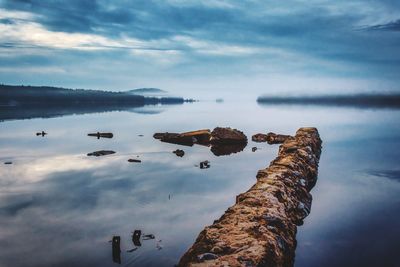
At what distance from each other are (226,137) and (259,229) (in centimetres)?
1693

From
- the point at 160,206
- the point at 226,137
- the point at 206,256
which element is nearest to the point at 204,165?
the point at 160,206

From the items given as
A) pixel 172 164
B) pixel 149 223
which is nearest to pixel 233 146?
pixel 172 164

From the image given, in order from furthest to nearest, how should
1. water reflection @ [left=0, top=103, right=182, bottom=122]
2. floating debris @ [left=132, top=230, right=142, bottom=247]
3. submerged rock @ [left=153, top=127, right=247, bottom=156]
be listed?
water reflection @ [left=0, top=103, right=182, bottom=122]
submerged rock @ [left=153, top=127, right=247, bottom=156]
floating debris @ [left=132, top=230, right=142, bottom=247]

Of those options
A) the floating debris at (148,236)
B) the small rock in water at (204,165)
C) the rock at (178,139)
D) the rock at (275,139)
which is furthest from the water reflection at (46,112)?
the floating debris at (148,236)

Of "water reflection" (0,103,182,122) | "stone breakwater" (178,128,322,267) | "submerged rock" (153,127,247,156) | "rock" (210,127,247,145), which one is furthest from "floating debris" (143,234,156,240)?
"water reflection" (0,103,182,122)

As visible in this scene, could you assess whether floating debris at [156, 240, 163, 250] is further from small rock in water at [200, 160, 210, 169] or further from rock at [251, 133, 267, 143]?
rock at [251, 133, 267, 143]

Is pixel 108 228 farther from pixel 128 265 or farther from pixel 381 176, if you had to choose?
pixel 381 176

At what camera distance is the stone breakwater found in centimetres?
474

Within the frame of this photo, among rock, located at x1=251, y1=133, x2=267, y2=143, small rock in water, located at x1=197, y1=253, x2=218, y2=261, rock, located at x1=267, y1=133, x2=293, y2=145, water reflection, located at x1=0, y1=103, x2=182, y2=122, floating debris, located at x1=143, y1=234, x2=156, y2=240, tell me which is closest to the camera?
small rock in water, located at x1=197, y1=253, x2=218, y2=261

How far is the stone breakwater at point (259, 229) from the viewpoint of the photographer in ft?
15.6

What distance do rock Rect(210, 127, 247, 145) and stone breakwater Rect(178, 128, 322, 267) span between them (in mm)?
13003

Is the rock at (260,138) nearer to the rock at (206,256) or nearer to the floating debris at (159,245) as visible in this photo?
the floating debris at (159,245)

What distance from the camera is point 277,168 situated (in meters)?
9.89

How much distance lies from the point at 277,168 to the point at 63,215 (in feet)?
20.0
